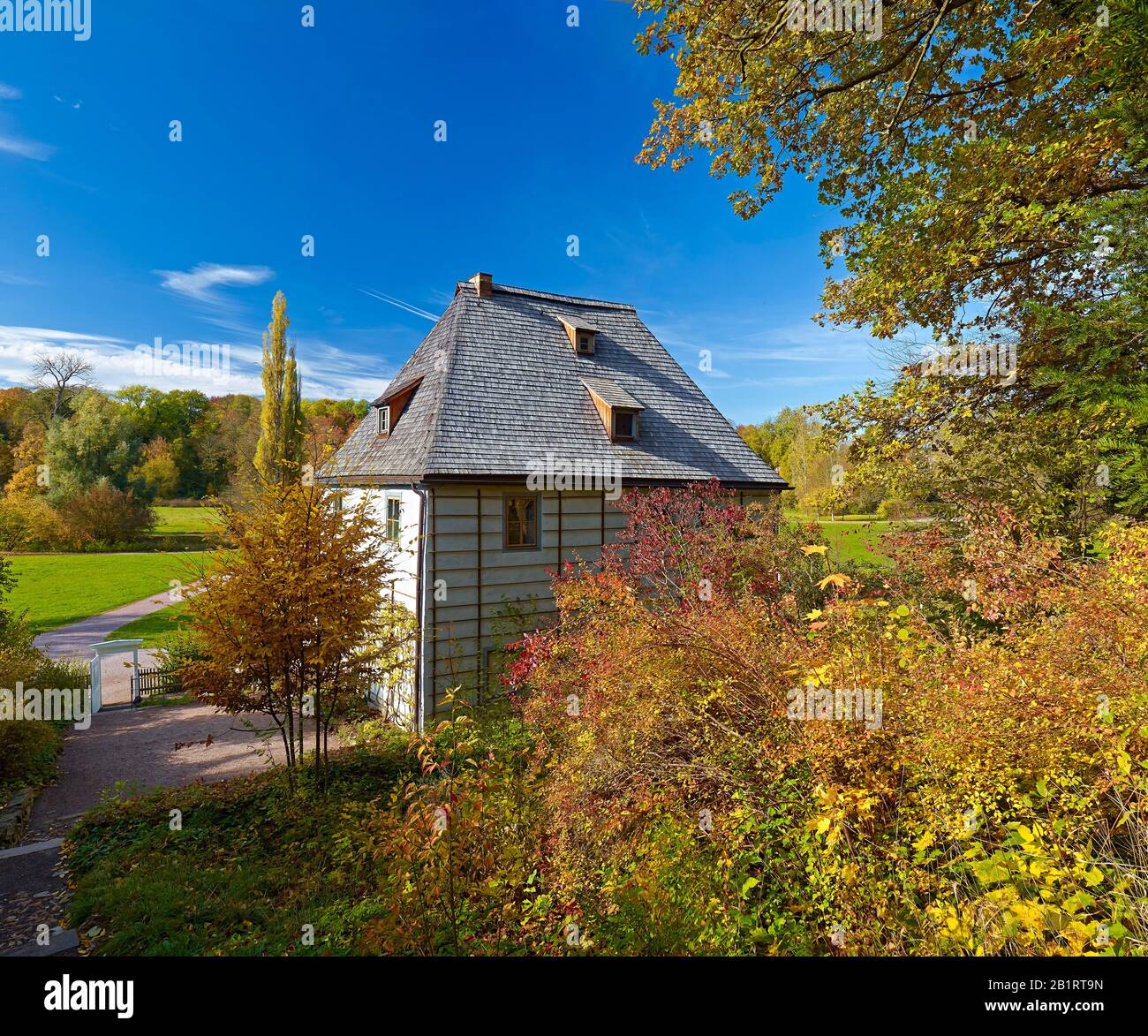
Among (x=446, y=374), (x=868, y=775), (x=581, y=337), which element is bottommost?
(x=868, y=775)

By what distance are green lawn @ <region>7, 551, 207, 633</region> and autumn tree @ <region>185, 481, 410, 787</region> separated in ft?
43.0

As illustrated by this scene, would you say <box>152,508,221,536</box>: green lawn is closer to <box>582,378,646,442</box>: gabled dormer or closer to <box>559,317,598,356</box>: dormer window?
<box>559,317,598,356</box>: dormer window

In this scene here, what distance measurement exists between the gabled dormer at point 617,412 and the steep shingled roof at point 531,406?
8.8 inches

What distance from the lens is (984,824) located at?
12.1ft

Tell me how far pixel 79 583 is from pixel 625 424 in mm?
28623

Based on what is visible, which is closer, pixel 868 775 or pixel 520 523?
pixel 868 775

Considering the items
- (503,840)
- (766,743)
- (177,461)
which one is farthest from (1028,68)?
(177,461)

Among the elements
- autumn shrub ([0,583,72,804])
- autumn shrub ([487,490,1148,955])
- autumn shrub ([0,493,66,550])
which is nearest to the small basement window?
autumn shrub ([487,490,1148,955])

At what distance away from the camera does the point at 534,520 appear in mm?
11188

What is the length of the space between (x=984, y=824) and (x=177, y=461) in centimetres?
6129

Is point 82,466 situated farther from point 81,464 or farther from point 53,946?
point 53,946

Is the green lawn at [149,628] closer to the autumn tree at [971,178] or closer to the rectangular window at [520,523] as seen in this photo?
the rectangular window at [520,523]

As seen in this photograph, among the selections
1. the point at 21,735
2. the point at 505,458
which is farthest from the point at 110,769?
the point at 505,458

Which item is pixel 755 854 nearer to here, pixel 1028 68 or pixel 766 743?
pixel 766 743
